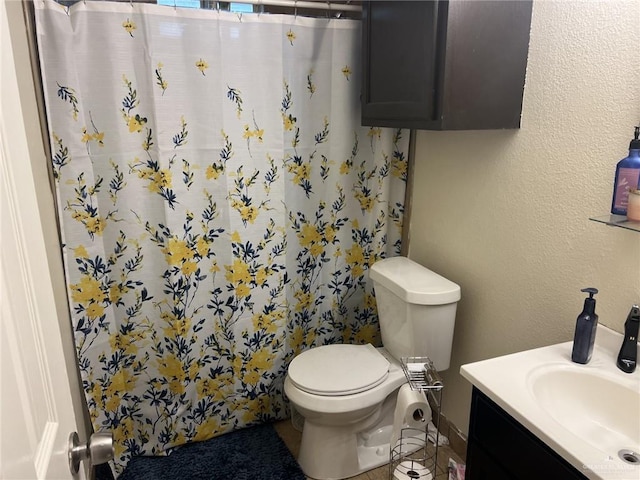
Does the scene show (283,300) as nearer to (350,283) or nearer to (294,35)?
(350,283)

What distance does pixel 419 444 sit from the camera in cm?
209

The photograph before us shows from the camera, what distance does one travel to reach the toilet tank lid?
1807 mm

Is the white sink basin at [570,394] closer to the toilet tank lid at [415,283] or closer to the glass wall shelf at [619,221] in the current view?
the glass wall shelf at [619,221]

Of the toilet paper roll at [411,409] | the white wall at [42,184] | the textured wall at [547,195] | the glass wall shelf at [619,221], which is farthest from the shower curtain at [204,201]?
the glass wall shelf at [619,221]

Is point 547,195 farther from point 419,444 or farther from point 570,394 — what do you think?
point 419,444

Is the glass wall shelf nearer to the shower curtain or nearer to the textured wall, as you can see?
the textured wall

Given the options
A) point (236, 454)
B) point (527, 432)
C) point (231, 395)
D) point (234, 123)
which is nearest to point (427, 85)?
point (234, 123)

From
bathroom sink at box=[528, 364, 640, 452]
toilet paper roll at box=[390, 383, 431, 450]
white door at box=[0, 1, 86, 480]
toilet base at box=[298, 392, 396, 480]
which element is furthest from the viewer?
toilet base at box=[298, 392, 396, 480]

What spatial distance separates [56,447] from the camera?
0.68 metres

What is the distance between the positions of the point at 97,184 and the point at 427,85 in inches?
48.8

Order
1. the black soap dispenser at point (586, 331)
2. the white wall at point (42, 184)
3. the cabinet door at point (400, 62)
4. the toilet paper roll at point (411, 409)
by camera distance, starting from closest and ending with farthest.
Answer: the black soap dispenser at point (586, 331) → the white wall at point (42, 184) → the cabinet door at point (400, 62) → the toilet paper roll at point (411, 409)

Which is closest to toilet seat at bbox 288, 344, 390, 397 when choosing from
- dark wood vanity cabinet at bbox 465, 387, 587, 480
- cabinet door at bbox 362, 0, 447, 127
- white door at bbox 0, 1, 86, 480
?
dark wood vanity cabinet at bbox 465, 387, 587, 480

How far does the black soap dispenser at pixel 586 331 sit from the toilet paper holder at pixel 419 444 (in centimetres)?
Result: 47

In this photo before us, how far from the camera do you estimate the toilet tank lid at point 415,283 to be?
181cm
